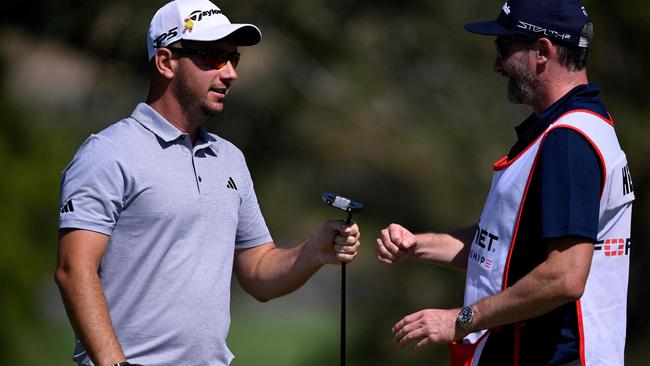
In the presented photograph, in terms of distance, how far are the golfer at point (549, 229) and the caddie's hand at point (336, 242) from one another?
460mm

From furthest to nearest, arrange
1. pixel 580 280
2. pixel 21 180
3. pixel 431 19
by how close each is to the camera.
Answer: pixel 431 19
pixel 21 180
pixel 580 280

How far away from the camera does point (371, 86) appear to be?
409 inches

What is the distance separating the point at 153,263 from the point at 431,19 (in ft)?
23.5

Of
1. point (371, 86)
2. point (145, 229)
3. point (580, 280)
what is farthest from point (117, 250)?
point (371, 86)

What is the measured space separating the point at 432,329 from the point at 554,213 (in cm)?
51

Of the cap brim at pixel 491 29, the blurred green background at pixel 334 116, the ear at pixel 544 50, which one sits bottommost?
the blurred green background at pixel 334 116

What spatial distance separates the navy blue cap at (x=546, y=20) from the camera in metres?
3.51

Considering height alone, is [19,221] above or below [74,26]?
below

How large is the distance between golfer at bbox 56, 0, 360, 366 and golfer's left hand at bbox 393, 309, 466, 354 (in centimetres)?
52

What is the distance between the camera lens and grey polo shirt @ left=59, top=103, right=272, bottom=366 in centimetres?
347

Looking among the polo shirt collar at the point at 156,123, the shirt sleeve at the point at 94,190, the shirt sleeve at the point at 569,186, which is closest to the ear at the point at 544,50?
the shirt sleeve at the point at 569,186

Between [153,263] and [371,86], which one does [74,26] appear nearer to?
[371,86]

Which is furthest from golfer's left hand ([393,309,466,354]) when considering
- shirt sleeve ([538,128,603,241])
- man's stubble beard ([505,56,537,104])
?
man's stubble beard ([505,56,537,104])

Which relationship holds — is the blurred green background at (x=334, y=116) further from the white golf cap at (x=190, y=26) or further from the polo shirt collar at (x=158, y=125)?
the polo shirt collar at (x=158, y=125)
